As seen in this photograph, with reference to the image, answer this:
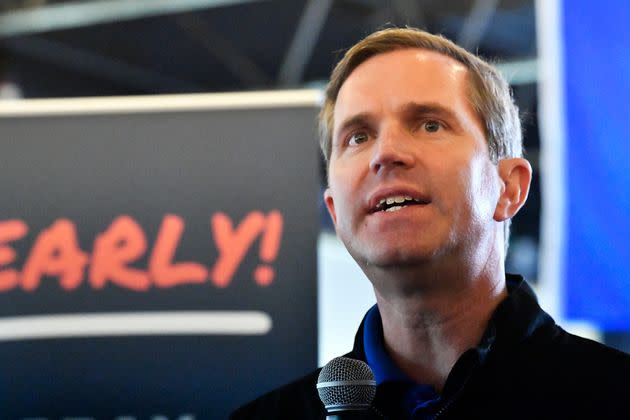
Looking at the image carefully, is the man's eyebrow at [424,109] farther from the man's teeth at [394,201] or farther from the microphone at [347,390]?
the microphone at [347,390]

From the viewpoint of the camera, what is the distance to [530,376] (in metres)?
1.58

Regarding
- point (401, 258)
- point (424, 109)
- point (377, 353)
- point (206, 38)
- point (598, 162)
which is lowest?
point (377, 353)

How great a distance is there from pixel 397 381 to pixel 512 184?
1.33ft

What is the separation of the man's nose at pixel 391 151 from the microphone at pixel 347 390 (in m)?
0.33

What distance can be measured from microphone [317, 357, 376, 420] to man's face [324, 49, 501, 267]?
21cm

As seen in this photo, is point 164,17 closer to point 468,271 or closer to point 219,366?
point 219,366

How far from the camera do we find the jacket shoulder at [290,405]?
1.79 metres

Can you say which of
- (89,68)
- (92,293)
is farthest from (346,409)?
(89,68)

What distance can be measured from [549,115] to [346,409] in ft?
6.39

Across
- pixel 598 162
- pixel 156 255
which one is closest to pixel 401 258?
pixel 156 255

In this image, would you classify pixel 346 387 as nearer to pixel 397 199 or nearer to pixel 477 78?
pixel 397 199

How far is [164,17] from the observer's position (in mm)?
7422

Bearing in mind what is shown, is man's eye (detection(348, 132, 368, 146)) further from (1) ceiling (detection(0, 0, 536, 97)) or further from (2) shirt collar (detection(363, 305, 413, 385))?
(1) ceiling (detection(0, 0, 536, 97))

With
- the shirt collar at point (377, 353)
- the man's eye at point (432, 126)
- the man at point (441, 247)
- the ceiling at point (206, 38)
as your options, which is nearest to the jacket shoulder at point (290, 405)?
the man at point (441, 247)
